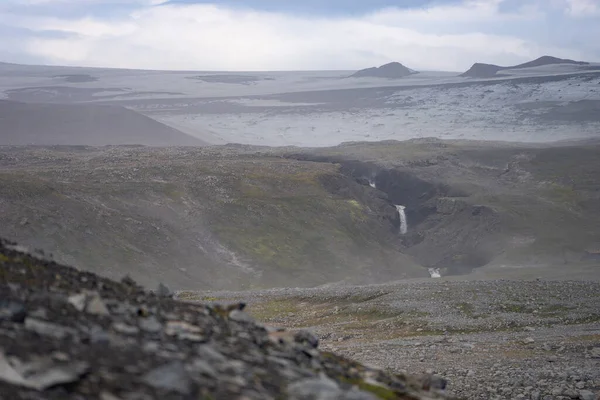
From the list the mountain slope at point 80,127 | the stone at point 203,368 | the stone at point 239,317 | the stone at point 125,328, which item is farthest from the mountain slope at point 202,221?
the mountain slope at point 80,127

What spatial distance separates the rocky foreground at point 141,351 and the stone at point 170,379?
0.01 m

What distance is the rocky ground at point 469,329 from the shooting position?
20.6 meters

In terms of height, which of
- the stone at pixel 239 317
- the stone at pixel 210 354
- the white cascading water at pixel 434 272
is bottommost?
the white cascading water at pixel 434 272

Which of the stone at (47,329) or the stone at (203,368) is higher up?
the stone at (47,329)

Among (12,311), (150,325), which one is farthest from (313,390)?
(12,311)

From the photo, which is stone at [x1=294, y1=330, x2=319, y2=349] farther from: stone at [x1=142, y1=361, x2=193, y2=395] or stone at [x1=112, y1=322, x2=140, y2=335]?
stone at [x1=142, y1=361, x2=193, y2=395]

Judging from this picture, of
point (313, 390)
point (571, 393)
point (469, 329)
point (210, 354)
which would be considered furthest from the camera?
point (469, 329)

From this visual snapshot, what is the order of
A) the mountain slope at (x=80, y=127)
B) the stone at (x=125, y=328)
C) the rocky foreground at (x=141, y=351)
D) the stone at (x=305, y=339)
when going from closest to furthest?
the rocky foreground at (x=141, y=351)
the stone at (x=125, y=328)
the stone at (x=305, y=339)
the mountain slope at (x=80, y=127)

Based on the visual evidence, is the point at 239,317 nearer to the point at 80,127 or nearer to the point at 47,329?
the point at 47,329

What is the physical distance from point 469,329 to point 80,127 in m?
125

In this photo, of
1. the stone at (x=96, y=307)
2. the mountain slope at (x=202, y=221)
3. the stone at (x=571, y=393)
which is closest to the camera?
the stone at (x=96, y=307)

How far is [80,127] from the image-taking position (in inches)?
5556

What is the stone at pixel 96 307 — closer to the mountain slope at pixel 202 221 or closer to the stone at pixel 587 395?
the stone at pixel 587 395

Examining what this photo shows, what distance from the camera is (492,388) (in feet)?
64.8
